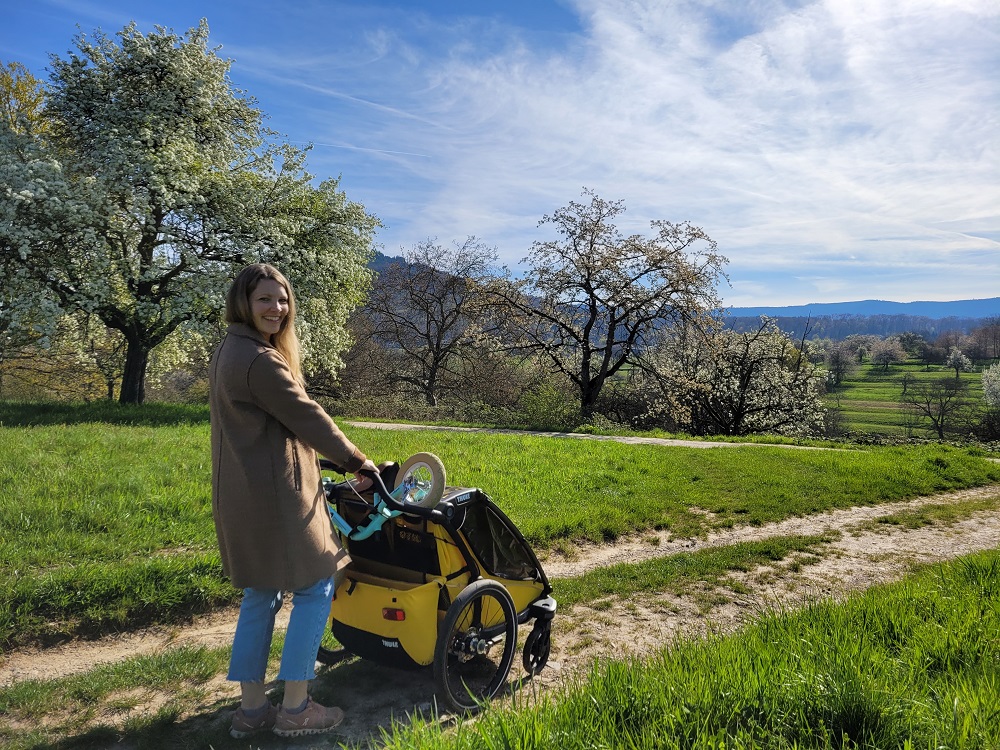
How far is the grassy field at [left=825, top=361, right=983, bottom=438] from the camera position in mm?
64688

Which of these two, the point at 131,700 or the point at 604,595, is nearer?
→ the point at 131,700

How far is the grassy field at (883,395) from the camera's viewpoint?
212 ft

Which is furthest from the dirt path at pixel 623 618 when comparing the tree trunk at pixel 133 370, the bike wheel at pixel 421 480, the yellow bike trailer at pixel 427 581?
the tree trunk at pixel 133 370

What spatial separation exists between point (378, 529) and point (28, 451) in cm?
735

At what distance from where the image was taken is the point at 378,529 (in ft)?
11.6

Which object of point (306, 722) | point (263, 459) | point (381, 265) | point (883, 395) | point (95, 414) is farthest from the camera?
point (883, 395)

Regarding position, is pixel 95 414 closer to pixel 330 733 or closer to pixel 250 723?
pixel 250 723

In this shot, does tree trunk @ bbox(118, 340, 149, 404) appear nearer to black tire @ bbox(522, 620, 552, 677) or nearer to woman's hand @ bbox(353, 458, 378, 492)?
woman's hand @ bbox(353, 458, 378, 492)

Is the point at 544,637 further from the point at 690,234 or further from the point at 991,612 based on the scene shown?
the point at 690,234

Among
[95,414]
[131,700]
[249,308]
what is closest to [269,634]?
[131,700]

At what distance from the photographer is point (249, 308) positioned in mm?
3041

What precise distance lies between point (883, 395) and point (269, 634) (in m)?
105

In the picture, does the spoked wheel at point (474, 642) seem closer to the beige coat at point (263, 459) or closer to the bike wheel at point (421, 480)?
the bike wheel at point (421, 480)

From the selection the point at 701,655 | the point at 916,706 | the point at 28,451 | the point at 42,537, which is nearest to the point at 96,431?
the point at 28,451
